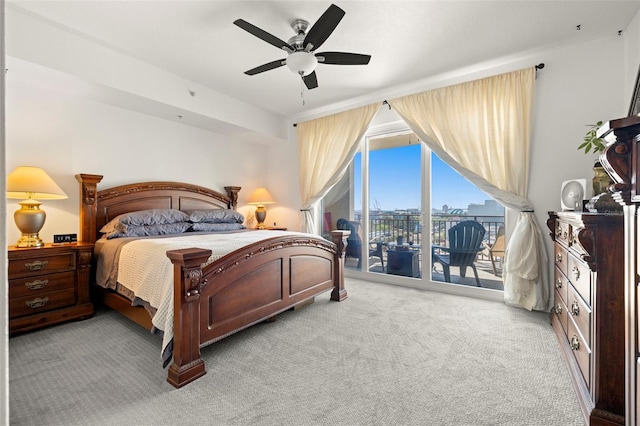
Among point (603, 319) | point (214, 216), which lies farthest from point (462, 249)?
point (214, 216)

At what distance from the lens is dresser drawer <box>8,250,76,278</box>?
240 centimetres

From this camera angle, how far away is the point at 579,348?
1.64m

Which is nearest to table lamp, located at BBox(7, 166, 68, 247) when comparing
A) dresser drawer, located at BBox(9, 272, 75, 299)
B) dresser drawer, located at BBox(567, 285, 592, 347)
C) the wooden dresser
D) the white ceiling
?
dresser drawer, located at BBox(9, 272, 75, 299)

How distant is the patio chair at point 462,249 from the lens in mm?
3463

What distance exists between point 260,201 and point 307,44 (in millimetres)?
3032

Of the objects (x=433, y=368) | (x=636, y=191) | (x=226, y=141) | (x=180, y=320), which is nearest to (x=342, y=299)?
(x=433, y=368)

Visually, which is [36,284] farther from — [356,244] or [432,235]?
[432,235]

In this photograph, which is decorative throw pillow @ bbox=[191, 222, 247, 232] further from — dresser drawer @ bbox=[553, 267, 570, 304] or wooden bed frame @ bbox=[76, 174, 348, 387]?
dresser drawer @ bbox=[553, 267, 570, 304]

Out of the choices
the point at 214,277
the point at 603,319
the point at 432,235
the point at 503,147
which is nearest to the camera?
the point at 603,319

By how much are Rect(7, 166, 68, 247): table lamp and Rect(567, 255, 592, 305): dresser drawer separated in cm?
407

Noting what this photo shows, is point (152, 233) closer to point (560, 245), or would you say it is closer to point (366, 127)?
point (366, 127)

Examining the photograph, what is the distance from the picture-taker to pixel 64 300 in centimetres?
266

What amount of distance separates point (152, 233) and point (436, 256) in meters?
3.48

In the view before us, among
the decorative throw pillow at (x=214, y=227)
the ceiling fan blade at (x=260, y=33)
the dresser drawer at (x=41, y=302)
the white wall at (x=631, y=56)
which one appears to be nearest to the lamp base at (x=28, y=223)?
the dresser drawer at (x=41, y=302)
